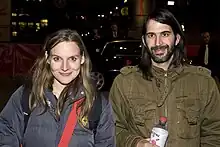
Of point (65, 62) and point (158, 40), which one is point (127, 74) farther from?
point (65, 62)

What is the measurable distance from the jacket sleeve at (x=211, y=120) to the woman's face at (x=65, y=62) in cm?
106

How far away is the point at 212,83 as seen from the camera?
3.50 meters

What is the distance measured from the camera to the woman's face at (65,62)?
3.02 meters

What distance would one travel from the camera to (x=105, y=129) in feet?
9.89

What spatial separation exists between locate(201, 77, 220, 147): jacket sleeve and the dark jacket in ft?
2.70

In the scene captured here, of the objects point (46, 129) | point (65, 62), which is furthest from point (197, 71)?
point (46, 129)

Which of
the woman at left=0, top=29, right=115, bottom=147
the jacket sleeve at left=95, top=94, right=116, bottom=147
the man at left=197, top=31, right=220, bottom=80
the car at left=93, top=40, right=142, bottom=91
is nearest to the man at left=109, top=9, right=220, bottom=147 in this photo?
the jacket sleeve at left=95, top=94, right=116, bottom=147

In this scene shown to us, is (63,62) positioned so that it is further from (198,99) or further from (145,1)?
(145,1)

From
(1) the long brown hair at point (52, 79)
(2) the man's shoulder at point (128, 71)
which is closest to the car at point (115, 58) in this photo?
(2) the man's shoulder at point (128, 71)

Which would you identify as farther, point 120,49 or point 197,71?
point 120,49

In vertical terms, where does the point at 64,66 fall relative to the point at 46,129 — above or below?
above

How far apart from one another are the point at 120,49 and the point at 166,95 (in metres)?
10.2

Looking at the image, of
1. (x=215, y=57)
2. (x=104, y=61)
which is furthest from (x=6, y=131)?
(x=104, y=61)

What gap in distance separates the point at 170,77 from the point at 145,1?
22.7 metres
